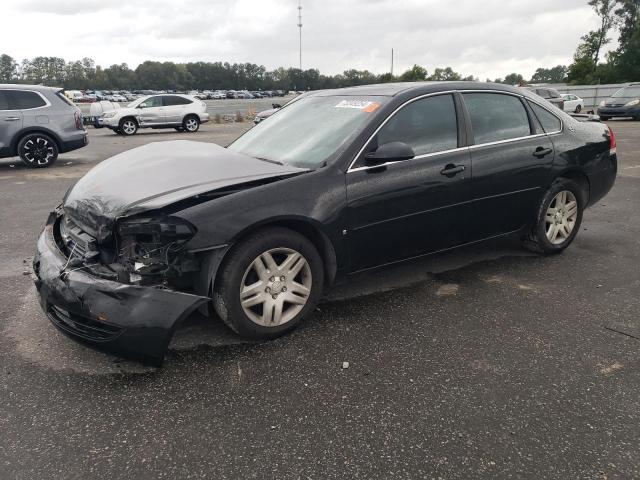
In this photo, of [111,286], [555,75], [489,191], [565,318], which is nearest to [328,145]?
[489,191]

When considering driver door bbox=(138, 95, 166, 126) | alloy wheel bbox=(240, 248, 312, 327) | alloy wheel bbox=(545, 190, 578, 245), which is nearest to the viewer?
alloy wheel bbox=(240, 248, 312, 327)

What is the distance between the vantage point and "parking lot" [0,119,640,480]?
2197mm

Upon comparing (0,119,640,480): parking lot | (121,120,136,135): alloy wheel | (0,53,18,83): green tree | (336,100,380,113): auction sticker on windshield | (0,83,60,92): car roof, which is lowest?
(0,119,640,480): parking lot

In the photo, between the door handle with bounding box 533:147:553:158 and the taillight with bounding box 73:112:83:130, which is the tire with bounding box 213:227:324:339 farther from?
the taillight with bounding box 73:112:83:130

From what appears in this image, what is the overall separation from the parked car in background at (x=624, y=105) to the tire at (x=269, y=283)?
24.5 m

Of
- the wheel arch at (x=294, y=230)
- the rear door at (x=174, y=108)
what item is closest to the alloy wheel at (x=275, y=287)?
the wheel arch at (x=294, y=230)

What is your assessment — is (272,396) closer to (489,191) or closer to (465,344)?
(465,344)

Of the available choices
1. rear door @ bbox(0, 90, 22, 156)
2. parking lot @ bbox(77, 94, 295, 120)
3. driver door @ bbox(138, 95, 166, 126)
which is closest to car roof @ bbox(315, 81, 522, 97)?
rear door @ bbox(0, 90, 22, 156)

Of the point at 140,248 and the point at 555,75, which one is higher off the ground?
the point at 555,75

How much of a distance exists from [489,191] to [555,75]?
455 ft

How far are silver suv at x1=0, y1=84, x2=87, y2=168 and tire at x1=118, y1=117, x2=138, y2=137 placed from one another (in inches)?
360

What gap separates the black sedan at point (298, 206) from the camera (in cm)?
280

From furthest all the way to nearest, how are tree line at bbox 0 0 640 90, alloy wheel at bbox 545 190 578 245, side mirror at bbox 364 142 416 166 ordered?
tree line at bbox 0 0 640 90 < alloy wheel at bbox 545 190 578 245 < side mirror at bbox 364 142 416 166

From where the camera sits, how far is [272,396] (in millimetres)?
2668
